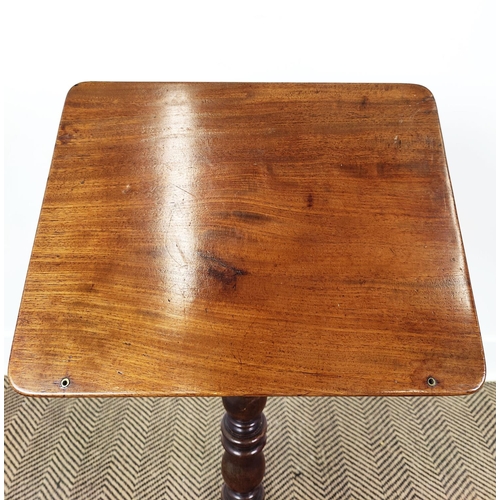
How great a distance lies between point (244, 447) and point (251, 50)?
0.95 metres

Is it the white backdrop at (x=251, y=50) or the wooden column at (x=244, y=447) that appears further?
the white backdrop at (x=251, y=50)

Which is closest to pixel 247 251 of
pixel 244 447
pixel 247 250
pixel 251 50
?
pixel 247 250

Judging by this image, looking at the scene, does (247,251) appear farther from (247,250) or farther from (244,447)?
(244,447)

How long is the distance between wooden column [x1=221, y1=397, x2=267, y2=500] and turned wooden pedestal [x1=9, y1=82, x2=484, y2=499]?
0.06ft

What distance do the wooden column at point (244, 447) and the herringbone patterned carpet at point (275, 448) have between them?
13.6 inches

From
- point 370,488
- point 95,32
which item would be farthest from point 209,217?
point 370,488

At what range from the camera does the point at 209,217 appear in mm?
928

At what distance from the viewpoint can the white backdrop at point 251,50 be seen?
140 centimetres

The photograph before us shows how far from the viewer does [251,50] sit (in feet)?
4.77

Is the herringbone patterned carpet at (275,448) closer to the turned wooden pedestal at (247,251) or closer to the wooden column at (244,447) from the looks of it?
the wooden column at (244,447)

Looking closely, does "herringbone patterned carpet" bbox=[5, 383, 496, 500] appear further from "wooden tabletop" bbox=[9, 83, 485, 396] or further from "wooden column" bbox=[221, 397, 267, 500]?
"wooden tabletop" bbox=[9, 83, 485, 396]

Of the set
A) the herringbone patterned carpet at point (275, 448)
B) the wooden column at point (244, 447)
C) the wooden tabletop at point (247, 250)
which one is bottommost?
the herringbone patterned carpet at point (275, 448)

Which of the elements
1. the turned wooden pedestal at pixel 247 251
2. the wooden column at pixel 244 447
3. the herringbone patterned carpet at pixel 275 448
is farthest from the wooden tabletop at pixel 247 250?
the herringbone patterned carpet at pixel 275 448

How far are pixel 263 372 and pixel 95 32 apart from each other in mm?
1040
